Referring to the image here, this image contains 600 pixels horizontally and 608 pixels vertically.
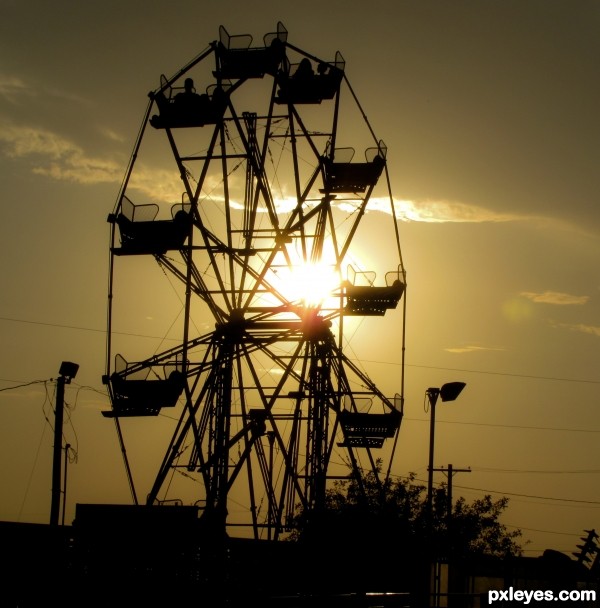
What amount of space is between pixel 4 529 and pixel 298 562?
12.1 m

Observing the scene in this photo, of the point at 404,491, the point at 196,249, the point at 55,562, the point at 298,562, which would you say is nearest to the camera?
the point at 55,562

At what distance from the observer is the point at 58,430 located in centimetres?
3641

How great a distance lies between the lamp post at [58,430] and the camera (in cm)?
3600

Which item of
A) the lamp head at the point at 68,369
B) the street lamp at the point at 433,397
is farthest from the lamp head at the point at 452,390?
the lamp head at the point at 68,369

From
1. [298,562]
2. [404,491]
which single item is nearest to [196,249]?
[298,562]

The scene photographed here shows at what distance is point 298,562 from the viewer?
3083 centimetres

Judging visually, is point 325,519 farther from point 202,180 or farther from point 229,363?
point 202,180

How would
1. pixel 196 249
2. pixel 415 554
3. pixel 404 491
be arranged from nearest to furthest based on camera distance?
pixel 415 554, pixel 196 249, pixel 404 491

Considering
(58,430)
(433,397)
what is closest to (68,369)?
(58,430)

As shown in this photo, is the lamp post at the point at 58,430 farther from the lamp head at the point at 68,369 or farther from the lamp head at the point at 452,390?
the lamp head at the point at 452,390

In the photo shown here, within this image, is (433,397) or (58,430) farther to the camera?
(433,397)

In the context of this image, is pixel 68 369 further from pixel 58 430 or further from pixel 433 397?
pixel 433 397

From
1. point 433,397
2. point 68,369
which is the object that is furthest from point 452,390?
point 68,369

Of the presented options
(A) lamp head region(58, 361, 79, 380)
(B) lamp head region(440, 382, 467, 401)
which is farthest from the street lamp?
(A) lamp head region(58, 361, 79, 380)
